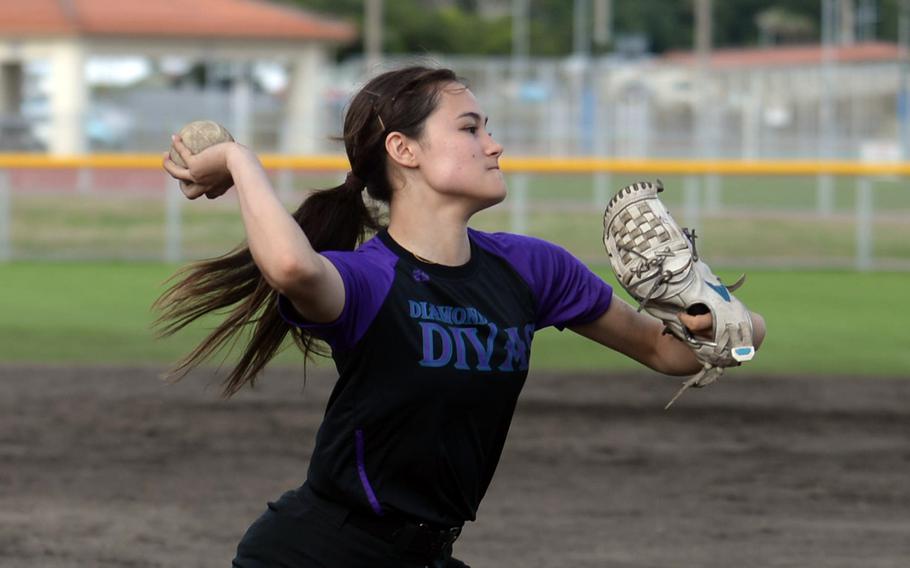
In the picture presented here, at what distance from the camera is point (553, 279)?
3.32 m

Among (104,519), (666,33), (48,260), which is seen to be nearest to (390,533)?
(104,519)

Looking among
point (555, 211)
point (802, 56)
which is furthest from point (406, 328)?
point (802, 56)

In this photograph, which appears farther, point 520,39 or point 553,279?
point 520,39

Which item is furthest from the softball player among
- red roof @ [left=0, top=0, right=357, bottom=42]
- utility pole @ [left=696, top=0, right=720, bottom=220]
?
red roof @ [left=0, top=0, right=357, bottom=42]

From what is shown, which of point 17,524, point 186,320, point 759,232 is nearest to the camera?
point 186,320

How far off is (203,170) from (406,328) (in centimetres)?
47

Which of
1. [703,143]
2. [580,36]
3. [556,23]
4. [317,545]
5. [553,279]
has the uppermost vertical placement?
[556,23]

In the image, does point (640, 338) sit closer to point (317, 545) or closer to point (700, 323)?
point (700, 323)

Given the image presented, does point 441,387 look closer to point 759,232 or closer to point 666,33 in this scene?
point 759,232

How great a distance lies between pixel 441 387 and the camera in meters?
3.04

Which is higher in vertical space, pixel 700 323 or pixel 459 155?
pixel 459 155

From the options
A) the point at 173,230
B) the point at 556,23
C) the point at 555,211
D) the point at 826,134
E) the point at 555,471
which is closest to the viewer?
the point at 555,471

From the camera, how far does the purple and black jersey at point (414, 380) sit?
9.93 feet

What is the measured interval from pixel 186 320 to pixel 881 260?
15.7 meters
